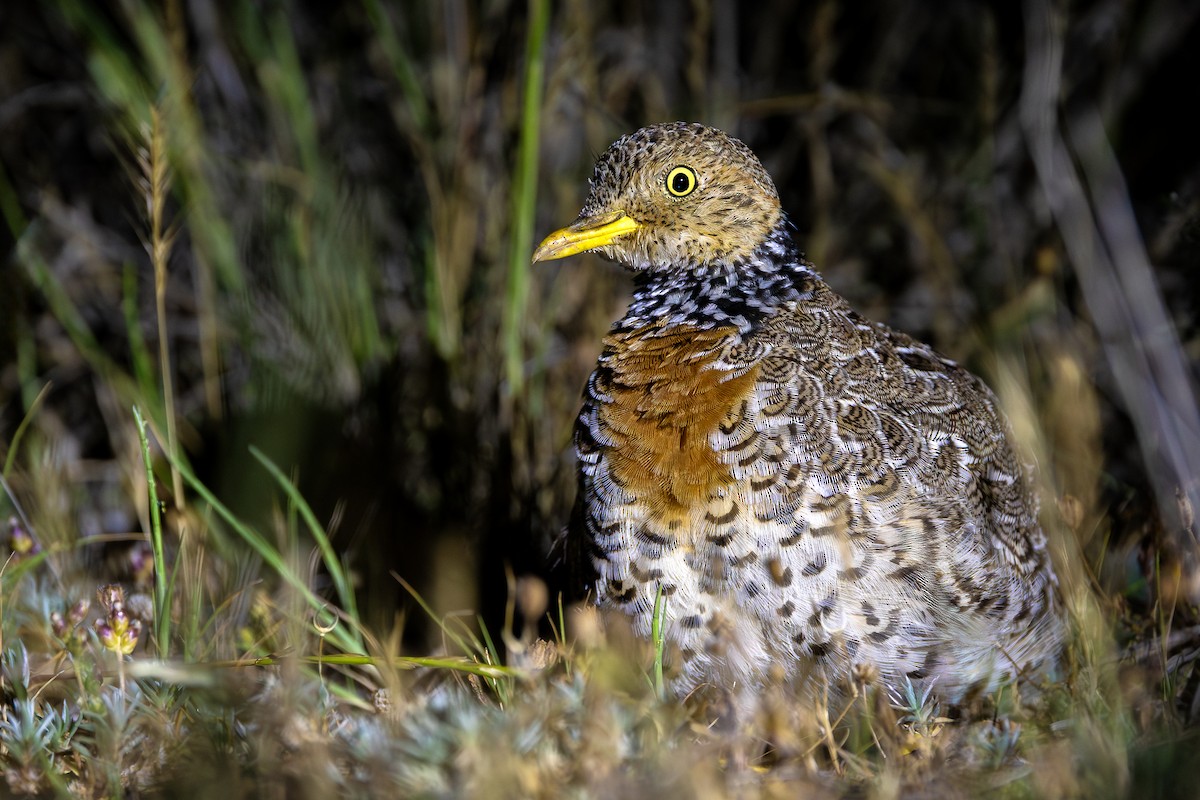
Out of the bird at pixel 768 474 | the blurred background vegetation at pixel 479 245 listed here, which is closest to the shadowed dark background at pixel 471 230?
the blurred background vegetation at pixel 479 245

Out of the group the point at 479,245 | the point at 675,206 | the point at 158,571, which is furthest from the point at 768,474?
the point at 479,245

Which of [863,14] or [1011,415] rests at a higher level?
[863,14]

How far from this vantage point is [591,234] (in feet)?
10.6

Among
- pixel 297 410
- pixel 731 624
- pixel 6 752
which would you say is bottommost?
pixel 6 752

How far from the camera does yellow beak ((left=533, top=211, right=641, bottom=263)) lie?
3217 mm

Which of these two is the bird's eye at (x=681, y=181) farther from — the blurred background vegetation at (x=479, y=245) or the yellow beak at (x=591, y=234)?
the blurred background vegetation at (x=479, y=245)

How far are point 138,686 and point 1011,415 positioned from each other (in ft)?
7.31

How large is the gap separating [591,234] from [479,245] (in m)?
1.45

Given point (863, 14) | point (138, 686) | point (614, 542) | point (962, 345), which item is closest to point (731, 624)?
point (614, 542)

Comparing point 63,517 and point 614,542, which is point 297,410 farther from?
point 614,542

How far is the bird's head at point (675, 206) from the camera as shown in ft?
10.5

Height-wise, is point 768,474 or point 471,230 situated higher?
point 471,230

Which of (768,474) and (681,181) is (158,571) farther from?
(681,181)

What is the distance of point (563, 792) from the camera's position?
2277 millimetres
